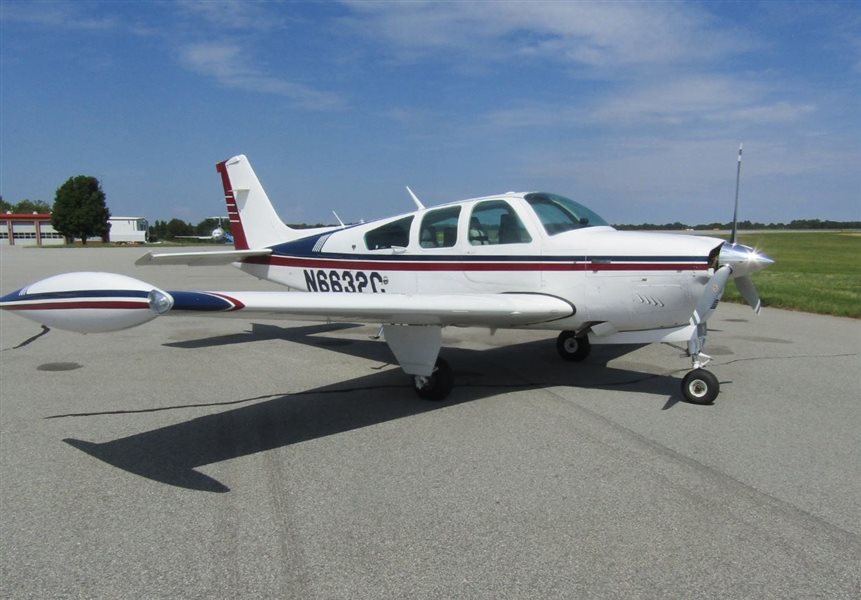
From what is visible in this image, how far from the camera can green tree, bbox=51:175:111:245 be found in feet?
272

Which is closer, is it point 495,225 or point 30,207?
point 495,225

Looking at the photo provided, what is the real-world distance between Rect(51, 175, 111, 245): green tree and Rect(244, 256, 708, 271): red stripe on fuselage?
283ft

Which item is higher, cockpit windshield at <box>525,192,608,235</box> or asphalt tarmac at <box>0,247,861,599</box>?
cockpit windshield at <box>525,192,608,235</box>

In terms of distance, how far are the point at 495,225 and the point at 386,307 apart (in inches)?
82.5

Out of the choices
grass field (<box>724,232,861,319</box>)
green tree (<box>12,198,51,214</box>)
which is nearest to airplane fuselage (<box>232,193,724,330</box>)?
grass field (<box>724,232,861,319</box>)

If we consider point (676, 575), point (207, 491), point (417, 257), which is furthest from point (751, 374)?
point (207, 491)

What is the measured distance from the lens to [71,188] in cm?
8344

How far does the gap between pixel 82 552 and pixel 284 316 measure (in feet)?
6.88

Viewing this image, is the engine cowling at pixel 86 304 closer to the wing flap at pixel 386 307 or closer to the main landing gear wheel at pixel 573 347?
the wing flap at pixel 386 307

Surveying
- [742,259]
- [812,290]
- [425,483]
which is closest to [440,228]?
[742,259]

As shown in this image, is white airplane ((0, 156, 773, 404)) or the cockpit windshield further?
the cockpit windshield

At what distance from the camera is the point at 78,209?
273ft

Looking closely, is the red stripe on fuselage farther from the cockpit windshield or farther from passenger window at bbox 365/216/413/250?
the cockpit windshield

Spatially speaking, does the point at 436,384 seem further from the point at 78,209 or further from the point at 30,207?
the point at 30,207
